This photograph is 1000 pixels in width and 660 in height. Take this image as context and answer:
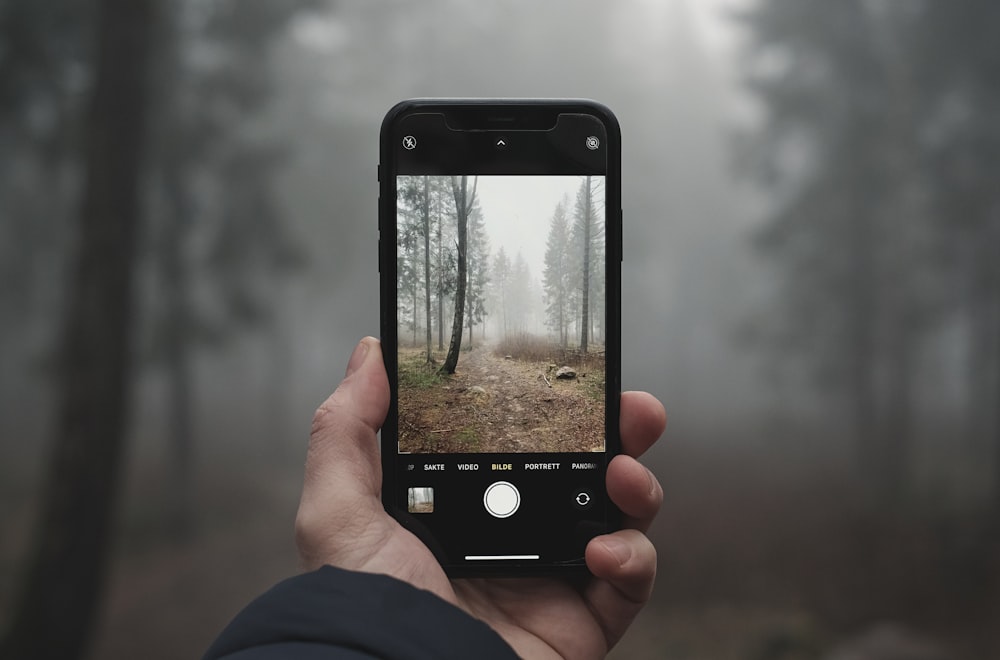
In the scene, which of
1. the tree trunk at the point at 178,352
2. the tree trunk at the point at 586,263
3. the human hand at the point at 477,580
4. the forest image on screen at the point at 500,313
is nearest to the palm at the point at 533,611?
the human hand at the point at 477,580

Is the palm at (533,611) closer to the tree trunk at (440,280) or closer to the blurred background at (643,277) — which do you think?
the tree trunk at (440,280)

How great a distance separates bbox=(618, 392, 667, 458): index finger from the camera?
24.3 inches

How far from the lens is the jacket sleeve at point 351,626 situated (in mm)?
395

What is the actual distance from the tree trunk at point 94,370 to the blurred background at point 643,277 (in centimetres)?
1

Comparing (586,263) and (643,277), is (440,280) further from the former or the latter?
(643,277)

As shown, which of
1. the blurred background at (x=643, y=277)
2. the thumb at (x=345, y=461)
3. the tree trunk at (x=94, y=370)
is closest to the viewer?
the thumb at (x=345, y=461)

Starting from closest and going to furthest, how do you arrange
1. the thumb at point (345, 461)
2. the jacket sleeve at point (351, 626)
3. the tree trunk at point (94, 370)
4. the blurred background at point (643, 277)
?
the jacket sleeve at point (351, 626) < the thumb at point (345, 461) < the tree trunk at point (94, 370) < the blurred background at point (643, 277)

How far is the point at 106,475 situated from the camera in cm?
197

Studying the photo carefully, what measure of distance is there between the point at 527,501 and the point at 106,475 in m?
1.72

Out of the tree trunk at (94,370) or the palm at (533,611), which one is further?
the tree trunk at (94,370)

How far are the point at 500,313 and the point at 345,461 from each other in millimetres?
171

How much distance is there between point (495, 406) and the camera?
63 cm

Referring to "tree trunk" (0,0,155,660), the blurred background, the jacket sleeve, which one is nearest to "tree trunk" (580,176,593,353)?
the jacket sleeve

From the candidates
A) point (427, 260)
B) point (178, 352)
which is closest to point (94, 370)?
point (178, 352)
